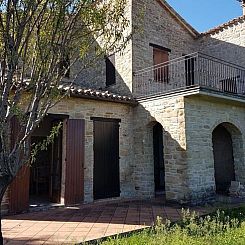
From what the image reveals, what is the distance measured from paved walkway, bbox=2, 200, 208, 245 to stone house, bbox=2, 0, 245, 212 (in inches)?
28.8

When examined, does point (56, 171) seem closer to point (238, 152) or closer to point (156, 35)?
point (238, 152)

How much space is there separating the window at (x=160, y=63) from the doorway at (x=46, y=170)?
17.8 ft

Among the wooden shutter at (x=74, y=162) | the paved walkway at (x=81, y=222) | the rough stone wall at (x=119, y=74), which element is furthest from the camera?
the rough stone wall at (x=119, y=74)

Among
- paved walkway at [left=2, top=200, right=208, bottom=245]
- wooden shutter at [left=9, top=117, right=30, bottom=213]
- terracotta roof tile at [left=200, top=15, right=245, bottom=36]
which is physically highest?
terracotta roof tile at [left=200, top=15, right=245, bottom=36]

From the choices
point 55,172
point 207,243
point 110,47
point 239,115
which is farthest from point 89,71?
point 207,243

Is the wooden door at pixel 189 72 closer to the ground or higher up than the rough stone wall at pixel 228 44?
closer to the ground

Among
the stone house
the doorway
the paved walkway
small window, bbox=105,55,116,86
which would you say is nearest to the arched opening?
the stone house

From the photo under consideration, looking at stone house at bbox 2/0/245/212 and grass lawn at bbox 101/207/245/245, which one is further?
stone house at bbox 2/0/245/212

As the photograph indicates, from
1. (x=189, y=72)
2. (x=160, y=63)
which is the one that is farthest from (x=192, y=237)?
(x=189, y=72)

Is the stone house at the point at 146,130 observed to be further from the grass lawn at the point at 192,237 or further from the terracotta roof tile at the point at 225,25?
the grass lawn at the point at 192,237

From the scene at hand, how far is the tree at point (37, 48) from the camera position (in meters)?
3.76

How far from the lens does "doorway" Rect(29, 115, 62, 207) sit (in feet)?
30.9

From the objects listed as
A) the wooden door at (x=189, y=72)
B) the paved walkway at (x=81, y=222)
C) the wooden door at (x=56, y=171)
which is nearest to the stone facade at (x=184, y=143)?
the paved walkway at (x=81, y=222)

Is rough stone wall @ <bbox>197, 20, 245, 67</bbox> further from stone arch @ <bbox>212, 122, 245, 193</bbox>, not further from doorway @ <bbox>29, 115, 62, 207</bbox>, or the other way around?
doorway @ <bbox>29, 115, 62, 207</bbox>
